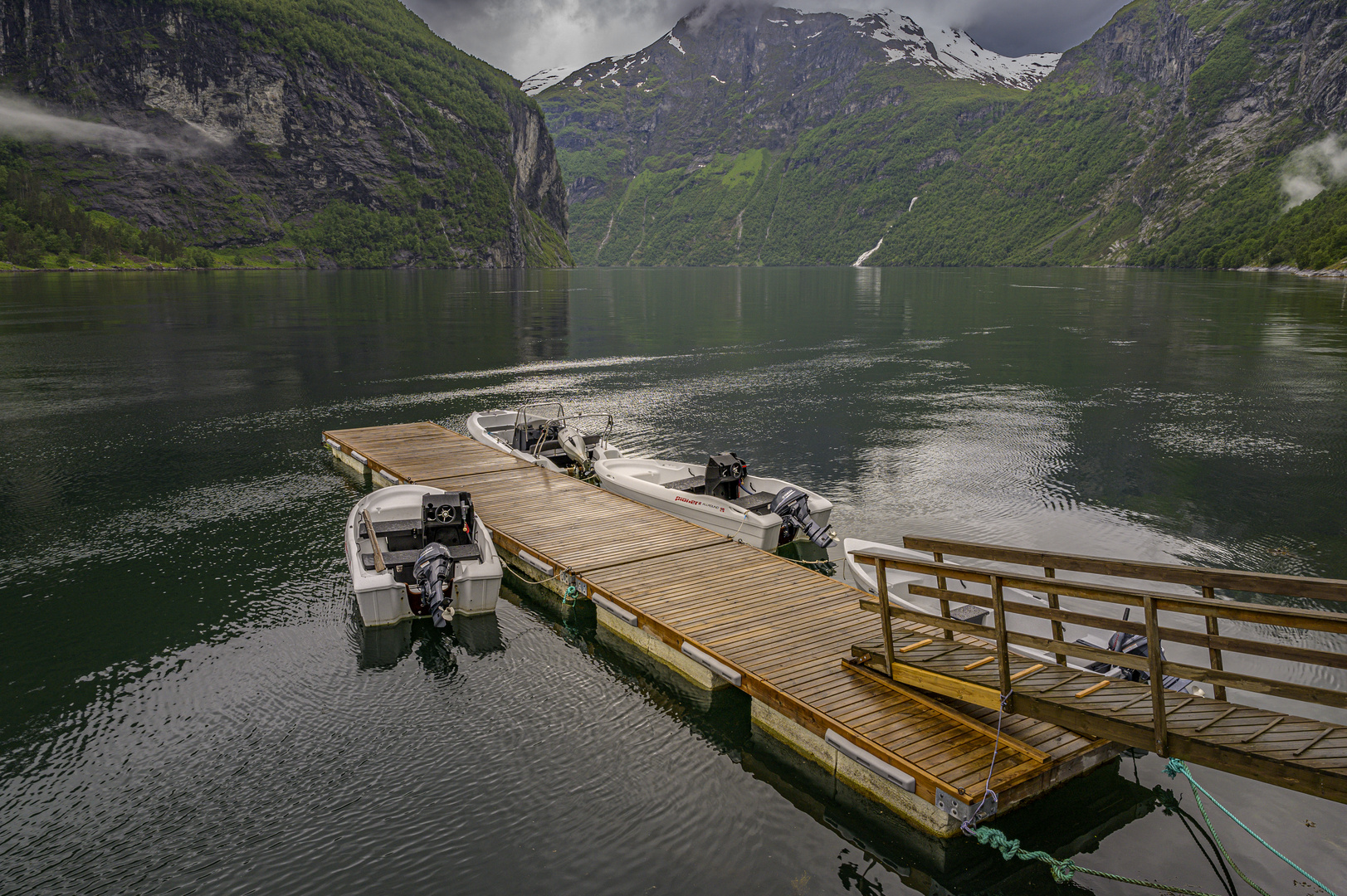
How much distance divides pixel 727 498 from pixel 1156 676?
1517 centimetres

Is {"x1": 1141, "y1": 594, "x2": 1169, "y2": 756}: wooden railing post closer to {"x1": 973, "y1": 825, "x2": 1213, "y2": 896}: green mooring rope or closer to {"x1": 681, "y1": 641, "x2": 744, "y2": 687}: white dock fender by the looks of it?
{"x1": 973, "y1": 825, "x2": 1213, "y2": 896}: green mooring rope

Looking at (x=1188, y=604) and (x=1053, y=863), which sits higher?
(x=1188, y=604)

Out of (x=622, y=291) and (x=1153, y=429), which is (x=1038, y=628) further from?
(x=622, y=291)

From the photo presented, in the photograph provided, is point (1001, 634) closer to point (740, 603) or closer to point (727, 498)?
point (740, 603)

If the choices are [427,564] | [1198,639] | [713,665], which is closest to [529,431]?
[427,564]

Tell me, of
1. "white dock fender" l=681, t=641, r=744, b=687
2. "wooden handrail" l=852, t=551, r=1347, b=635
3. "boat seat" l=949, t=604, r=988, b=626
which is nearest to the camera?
"wooden handrail" l=852, t=551, r=1347, b=635

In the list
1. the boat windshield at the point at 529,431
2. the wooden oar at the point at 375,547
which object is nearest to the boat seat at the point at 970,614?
the wooden oar at the point at 375,547

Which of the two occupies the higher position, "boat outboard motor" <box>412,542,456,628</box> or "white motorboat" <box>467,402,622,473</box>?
"white motorboat" <box>467,402,622,473</box>

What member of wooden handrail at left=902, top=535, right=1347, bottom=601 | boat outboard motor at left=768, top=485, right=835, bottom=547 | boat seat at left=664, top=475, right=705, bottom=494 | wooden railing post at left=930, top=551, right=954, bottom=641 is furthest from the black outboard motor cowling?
wooden railing post at left=930, top=551, right=954, bottom=641

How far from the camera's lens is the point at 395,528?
66.0ft

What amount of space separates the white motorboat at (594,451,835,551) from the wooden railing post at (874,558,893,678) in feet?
28.1

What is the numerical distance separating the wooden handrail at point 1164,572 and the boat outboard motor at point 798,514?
9.08 m

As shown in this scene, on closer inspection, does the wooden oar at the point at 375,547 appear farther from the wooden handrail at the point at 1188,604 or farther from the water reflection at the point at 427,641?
the wooden handrail at the point at 1188,604

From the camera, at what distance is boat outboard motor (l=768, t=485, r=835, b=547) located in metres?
21.0
